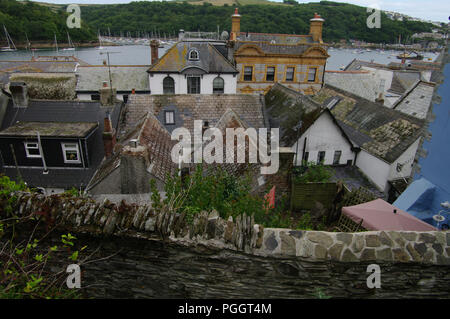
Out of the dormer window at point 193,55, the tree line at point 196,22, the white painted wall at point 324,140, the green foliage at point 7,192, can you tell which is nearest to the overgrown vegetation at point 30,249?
the green foliage at point 7,192

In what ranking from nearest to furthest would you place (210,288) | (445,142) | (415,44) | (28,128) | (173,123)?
(210,288), (445,142), (28,128), (173,123), (415,44)

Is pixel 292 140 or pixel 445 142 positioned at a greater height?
pixel 445 142

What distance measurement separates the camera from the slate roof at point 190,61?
108ft

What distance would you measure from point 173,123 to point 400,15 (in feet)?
658

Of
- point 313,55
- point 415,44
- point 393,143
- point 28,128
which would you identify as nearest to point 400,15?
point 415,44

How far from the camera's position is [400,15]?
174375 mm

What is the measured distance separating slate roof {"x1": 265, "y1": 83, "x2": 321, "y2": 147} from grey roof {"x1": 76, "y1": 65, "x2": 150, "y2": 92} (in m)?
15.5

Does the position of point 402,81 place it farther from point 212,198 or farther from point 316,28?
point 212,198

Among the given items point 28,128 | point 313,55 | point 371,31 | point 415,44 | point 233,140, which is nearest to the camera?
point 233,140

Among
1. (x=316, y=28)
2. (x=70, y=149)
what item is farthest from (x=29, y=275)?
(x=316, y=28)

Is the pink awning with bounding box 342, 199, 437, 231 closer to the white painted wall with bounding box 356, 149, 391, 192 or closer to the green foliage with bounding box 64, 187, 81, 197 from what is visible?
Result: the green foliage with bounding box 64, 187, 81, 197

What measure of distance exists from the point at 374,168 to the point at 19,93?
75.3ft

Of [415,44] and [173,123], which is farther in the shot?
[415,44]

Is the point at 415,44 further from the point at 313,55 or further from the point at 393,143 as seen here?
the point at 393,143
